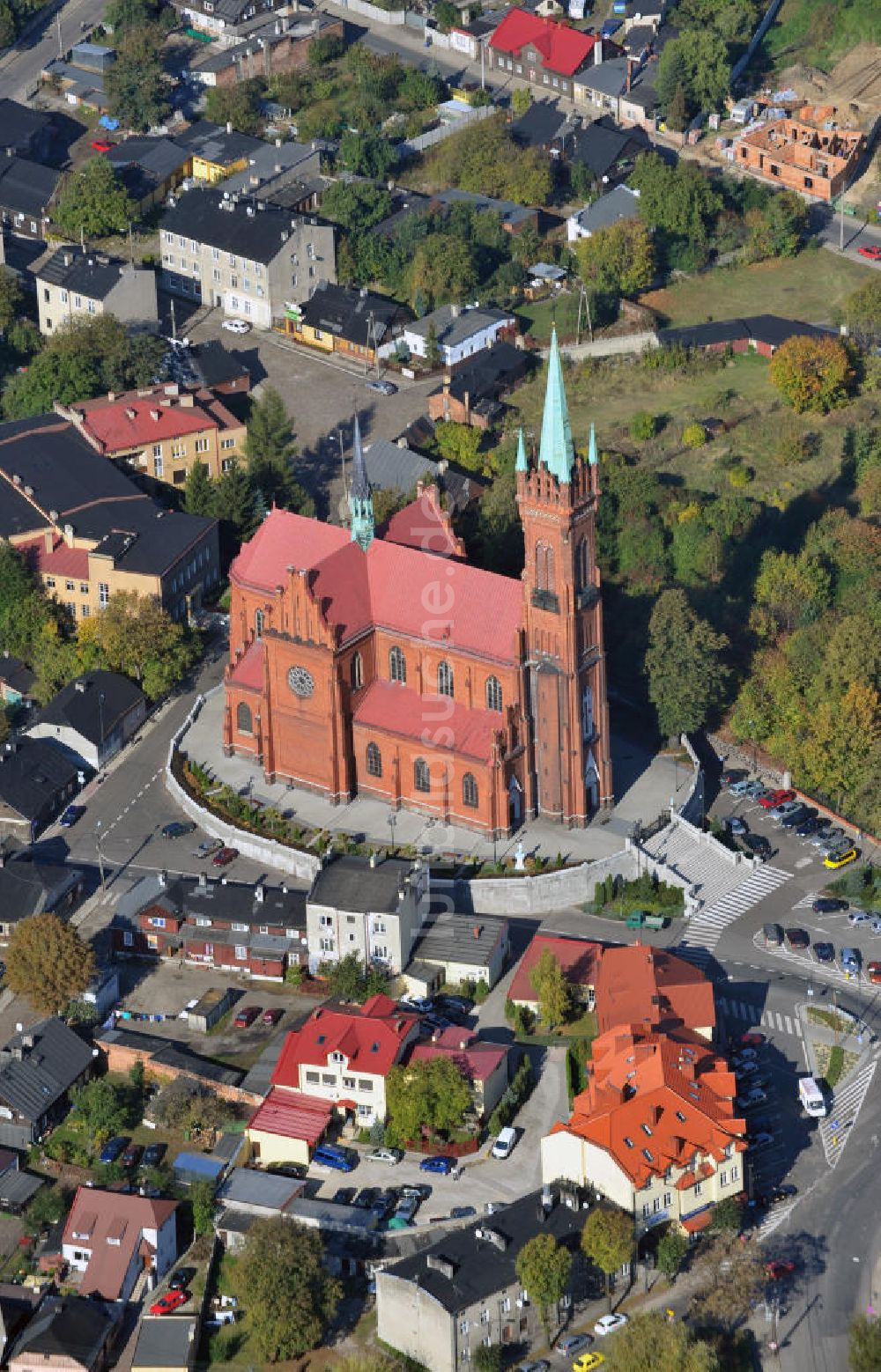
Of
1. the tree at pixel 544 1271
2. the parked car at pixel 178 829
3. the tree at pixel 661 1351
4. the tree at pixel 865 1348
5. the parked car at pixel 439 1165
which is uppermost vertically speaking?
the tree at pixel 661 1351

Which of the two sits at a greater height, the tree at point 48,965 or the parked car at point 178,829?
the tree at point 48,965

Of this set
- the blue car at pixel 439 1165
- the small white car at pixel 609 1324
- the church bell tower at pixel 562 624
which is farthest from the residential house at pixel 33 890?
the small white car at pixel 609 1324

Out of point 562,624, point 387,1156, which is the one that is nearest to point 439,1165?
point 387,1156

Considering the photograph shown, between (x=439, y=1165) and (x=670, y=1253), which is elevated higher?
(x=670, y=1253)

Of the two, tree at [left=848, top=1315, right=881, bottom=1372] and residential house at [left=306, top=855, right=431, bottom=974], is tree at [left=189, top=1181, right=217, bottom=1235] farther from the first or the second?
tree at [left=848, top=1315, right=881, bottom=1372]

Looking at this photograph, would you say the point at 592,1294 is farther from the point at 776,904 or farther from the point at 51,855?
the point at 51,855

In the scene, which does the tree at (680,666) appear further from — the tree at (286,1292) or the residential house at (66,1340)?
the residential house at (66,1340)

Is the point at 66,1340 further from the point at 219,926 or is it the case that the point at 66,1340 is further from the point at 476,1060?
the point at 219,926

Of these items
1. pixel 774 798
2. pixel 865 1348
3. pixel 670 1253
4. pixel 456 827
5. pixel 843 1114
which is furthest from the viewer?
pixel 774 798
